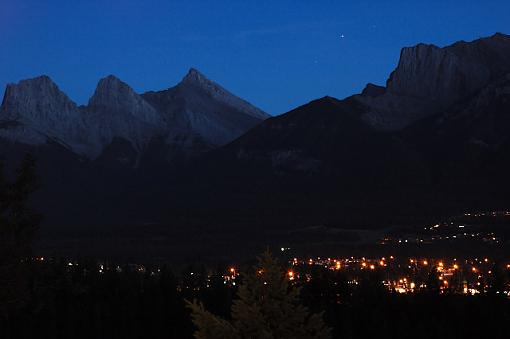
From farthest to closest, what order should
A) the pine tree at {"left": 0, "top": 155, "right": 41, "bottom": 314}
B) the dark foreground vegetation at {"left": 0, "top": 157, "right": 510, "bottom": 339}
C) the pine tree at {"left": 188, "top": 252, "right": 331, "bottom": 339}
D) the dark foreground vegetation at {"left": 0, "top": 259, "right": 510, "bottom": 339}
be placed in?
the dark foreground vegetation at {"left": 0, "top": 259, "right": 510, "bottom": 339}, the pine tree at {"left": 0, "top": 155, "right": 41, "bottom": 314}, the dark foreground vegetation at {"left": 0, "top": 157, "right": 510, "bottom": 339}, the pine tree at {"left": 188, "top": 252, "right": 331, "bottom": 339}

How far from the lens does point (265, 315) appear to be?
22531 millimetres

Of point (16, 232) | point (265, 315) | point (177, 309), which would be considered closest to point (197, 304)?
point (16, 232)

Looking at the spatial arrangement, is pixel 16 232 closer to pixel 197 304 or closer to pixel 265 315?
pixel 197 304

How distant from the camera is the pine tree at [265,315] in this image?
22.2 meters

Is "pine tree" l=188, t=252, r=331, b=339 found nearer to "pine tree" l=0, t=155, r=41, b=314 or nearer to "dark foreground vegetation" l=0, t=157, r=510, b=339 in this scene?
"dark foreground vegetation" l=0, t=157, r=510, b=339

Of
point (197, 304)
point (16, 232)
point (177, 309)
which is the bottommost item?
point (177, 309)

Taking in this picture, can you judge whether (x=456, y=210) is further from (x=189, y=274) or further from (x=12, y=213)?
(x=12, y=213)

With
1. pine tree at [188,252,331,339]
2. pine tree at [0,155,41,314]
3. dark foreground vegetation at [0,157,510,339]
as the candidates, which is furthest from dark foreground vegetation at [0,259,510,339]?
pine tree at [188,252,331,339]

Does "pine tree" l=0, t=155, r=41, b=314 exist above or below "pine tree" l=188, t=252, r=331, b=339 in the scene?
above

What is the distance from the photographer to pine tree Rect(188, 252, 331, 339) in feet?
73.0

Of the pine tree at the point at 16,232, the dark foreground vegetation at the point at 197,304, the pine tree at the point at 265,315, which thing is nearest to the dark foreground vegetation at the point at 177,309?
the dark foreground vegetation at the point at 197,304

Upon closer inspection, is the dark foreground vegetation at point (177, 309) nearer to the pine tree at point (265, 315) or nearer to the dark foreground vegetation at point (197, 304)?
the dark foreground vegetation at point (197, 304)

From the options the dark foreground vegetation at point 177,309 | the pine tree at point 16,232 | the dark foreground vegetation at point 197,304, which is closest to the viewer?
the dark foreground vegetation at point 197,304

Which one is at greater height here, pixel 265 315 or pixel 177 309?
pixel 265 315
